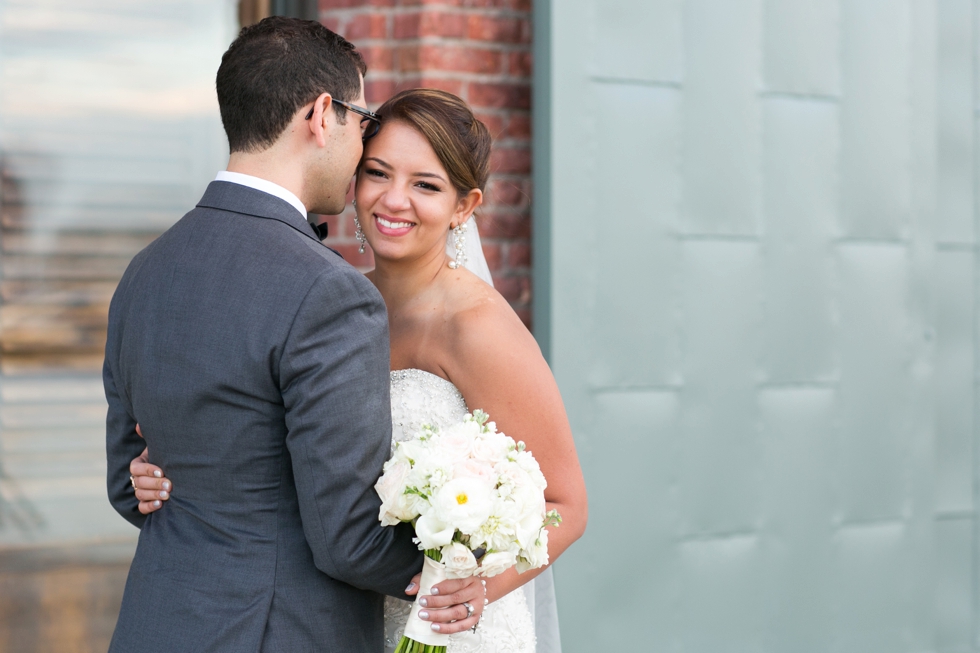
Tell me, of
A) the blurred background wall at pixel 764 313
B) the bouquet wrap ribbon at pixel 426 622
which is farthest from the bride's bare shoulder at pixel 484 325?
the blurred background wall at pixel 764 313

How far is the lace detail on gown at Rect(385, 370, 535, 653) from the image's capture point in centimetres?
239

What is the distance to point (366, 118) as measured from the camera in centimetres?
224

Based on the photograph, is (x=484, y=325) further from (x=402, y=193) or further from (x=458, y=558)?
(x=458, y=558)

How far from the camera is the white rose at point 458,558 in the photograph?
5.86 ft

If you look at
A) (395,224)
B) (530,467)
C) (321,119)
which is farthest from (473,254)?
(530,467)

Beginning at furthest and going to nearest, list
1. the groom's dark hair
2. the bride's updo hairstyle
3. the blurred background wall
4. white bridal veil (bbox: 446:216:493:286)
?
1. the blurred background wall
2. white bridal veil (bbox: 446:216:493:286)
3. the bride's updo hairstyle
4. the groom's dark hair

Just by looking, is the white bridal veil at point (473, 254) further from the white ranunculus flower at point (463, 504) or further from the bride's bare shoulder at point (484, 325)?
the white ranunculus flower at point (463, 504)

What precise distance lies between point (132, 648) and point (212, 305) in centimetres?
69

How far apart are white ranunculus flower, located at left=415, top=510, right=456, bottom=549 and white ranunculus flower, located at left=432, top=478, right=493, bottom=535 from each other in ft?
0.04

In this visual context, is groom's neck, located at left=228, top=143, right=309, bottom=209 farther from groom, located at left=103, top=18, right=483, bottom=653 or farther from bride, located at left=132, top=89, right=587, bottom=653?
bride, located at left=132, top=89, right=587, bottom=653

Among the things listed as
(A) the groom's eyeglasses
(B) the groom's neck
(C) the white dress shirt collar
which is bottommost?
(C) the white dress shirt collar

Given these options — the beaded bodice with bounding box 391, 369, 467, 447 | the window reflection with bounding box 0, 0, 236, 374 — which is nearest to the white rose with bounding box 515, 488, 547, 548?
the beaded bodice with bounding box 391, 369, 467, 447

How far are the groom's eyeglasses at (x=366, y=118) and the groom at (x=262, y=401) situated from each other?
48 mm

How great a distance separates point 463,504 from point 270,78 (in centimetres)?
92
